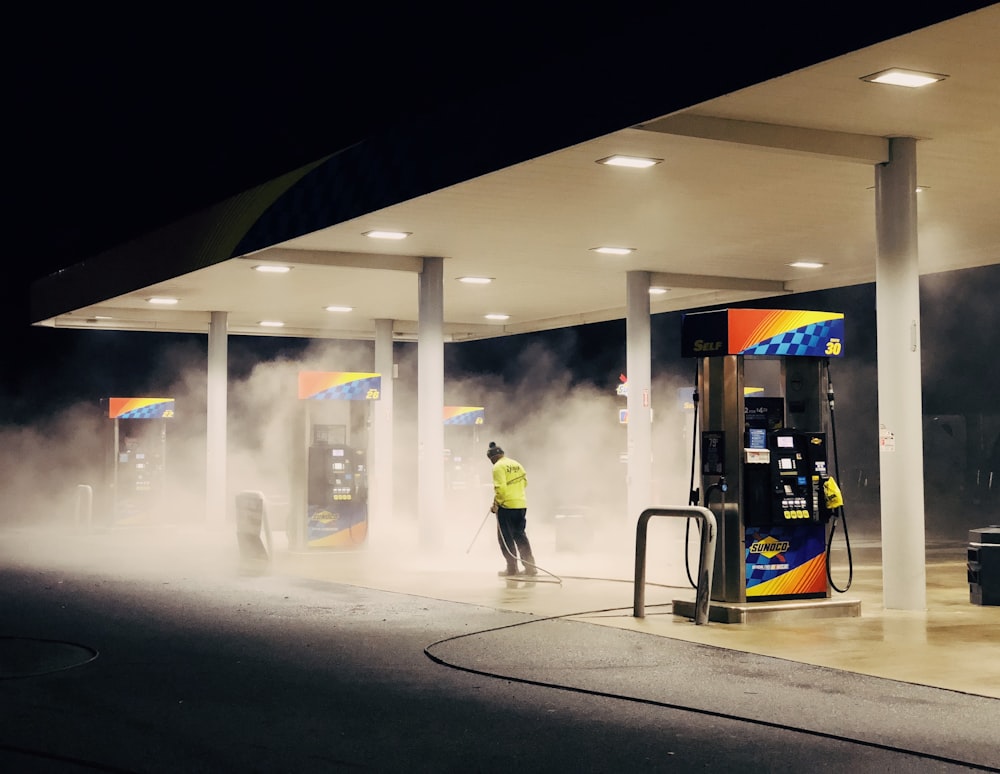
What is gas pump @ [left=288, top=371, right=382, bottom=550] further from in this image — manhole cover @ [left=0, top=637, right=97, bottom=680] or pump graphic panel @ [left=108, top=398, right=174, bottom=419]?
manhole cover @ [left=0, top=637, right=97, bottom=680]

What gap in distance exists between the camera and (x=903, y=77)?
384 inches

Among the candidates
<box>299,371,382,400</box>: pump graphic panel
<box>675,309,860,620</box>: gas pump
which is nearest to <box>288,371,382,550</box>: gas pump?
<box>299,371,382,400</box>: pump graphic panel

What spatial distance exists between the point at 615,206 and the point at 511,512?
408 cm

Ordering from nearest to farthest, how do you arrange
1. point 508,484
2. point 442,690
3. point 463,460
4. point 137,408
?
point 442,690
point 508,484
point 137,408
point 463,460

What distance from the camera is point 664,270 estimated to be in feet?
66.8

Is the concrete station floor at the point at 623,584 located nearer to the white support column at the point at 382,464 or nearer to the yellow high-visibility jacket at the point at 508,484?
the white support column at the point at 382,464

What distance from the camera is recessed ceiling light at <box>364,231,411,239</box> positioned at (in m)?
16.4

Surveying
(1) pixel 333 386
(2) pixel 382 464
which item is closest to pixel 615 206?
(1) pixel 333 386

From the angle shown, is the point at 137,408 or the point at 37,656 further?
the point at 137,408

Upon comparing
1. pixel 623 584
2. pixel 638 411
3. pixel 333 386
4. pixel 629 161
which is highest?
pixel 629 161

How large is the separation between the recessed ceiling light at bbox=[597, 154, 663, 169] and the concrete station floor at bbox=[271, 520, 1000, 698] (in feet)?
14.7

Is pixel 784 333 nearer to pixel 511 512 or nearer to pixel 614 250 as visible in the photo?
pixel 511 512

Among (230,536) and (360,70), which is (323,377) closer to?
(230,536)

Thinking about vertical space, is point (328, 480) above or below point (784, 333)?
below
